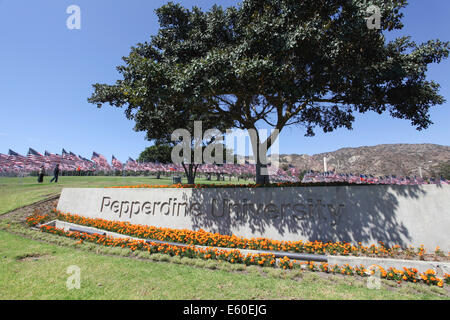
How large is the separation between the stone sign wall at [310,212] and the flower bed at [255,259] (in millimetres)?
2117

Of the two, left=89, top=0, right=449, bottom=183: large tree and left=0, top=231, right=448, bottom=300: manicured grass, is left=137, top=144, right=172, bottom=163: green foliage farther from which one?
left=0, top=231, right=448, bottom=300: manicured grass

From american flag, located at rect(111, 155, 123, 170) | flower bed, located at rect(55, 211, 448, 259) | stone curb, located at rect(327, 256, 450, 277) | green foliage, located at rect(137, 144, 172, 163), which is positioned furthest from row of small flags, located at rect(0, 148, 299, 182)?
stone curb, located at rect(327, 256, 450, 277)

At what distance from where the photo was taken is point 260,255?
5.79 meters

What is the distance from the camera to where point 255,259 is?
5.75 meters

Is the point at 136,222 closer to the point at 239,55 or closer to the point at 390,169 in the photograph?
the point at 239,55

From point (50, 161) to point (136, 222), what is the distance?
3757cm

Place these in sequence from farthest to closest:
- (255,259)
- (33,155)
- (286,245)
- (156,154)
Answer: (156,154) < (33,155) < (286,245) < (255,259)

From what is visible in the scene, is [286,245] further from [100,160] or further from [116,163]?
[100,160]

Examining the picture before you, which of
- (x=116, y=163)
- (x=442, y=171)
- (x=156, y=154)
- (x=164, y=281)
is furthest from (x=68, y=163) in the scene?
(x=442, y=171)

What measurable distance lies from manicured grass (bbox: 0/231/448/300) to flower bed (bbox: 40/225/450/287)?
1.01ft

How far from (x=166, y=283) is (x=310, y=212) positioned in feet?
17.3

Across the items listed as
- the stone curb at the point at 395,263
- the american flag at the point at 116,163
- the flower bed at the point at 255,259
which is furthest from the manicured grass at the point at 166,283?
the american flag at the point at 116,163

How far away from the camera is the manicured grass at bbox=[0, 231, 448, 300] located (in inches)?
153

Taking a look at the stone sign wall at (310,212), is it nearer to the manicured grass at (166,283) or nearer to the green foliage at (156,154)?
the manicured grass at (166,283)
